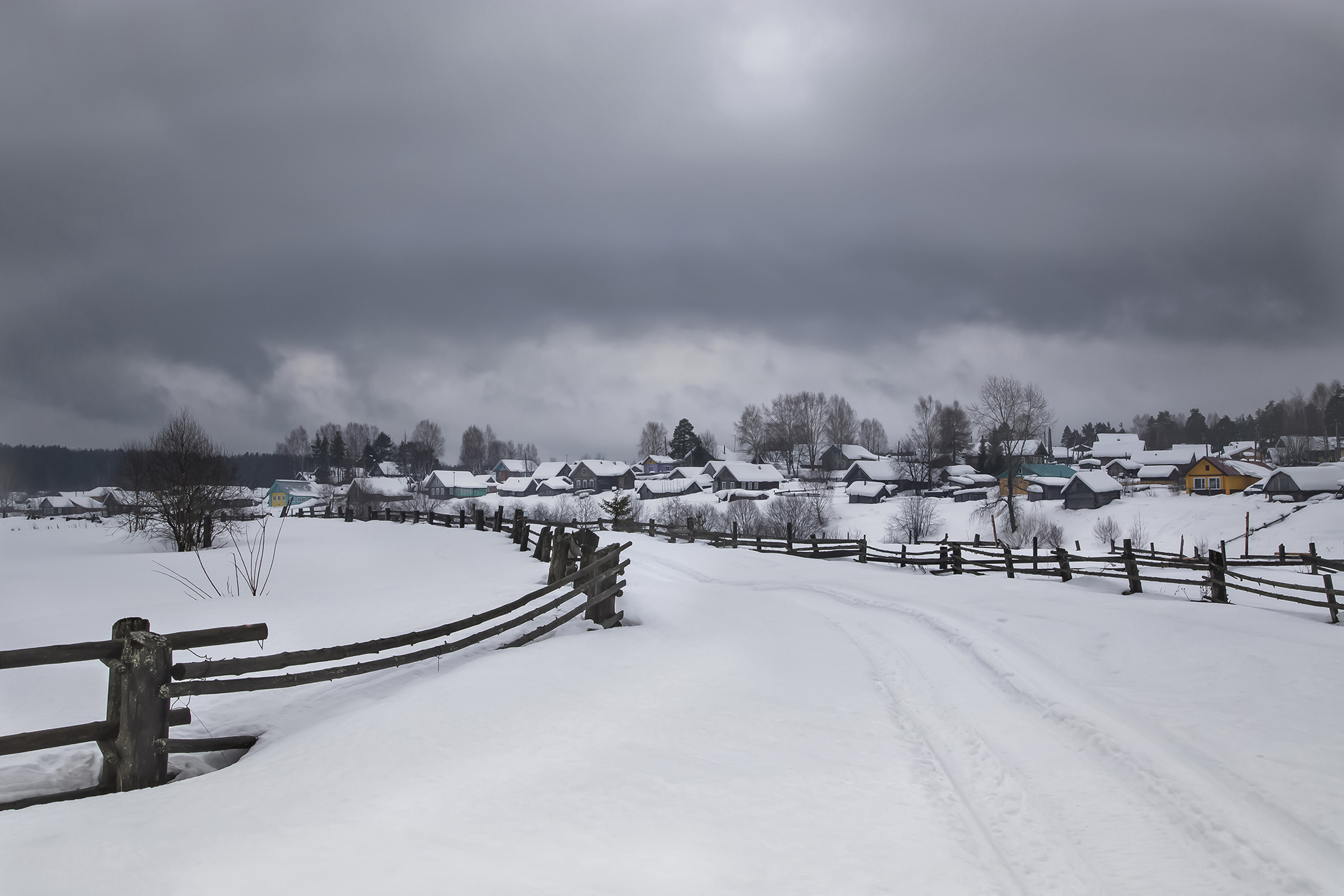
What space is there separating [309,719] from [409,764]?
242 centimetres

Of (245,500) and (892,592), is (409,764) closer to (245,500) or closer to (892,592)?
(892,592)

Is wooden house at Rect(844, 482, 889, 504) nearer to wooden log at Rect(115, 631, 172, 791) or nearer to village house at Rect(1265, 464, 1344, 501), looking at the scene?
village house at Rect(1265, 464, 1344, 501)

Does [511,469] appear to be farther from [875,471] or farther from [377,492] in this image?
[875,471]

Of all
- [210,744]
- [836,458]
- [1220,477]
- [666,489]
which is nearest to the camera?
[210,744]

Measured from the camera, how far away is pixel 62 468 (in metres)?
77.6

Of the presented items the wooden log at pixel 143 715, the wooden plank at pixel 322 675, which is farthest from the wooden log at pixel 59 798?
the wooden plank at pixel 322 675

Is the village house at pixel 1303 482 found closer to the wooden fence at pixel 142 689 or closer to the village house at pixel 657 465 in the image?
the wooden fence at pixel 142 689

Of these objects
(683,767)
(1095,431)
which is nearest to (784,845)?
→ (683,767)

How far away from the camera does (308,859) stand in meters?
4.00

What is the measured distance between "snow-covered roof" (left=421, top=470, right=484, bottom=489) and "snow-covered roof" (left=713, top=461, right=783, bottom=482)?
39.0 m

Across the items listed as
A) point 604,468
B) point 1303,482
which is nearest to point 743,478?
point 604,468

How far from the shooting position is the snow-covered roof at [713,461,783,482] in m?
99.3

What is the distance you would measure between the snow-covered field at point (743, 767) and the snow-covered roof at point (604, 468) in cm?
10426

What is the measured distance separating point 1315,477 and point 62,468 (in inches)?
4906
